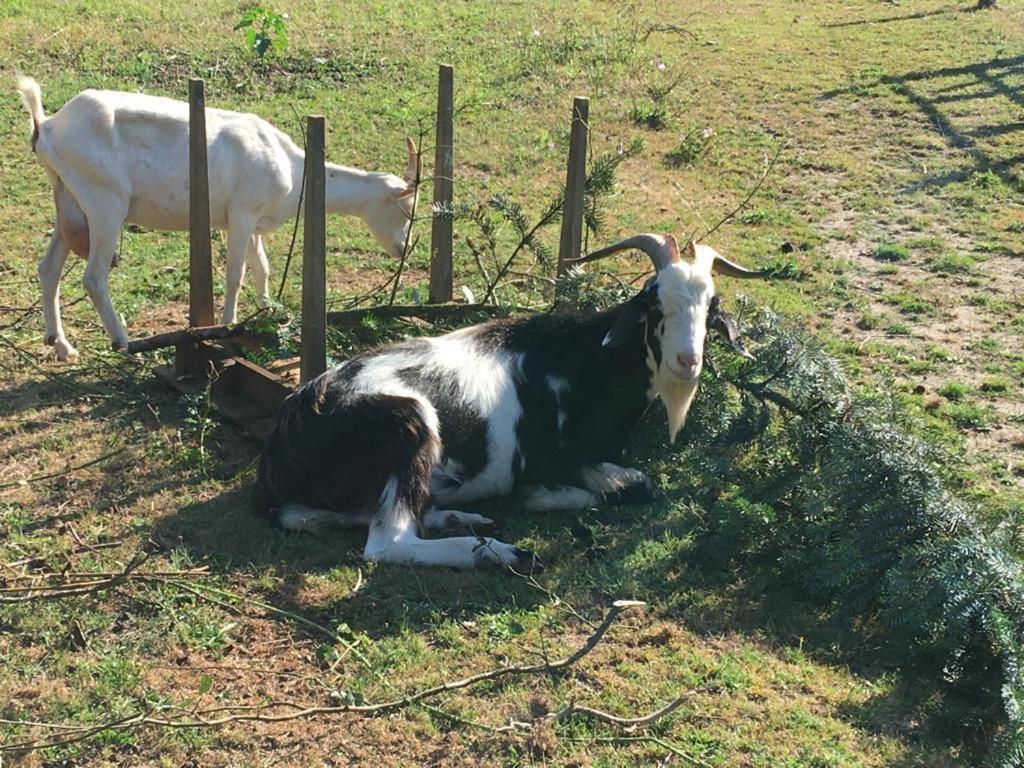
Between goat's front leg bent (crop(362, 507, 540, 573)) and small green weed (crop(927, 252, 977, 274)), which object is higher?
small green weed (crop(927, 252, 977, 274))

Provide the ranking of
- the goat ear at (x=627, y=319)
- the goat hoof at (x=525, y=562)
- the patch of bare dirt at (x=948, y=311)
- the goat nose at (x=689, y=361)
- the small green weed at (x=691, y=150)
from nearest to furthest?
the goat hoof at (x=525, y=562), the goat nose at (x=689, y=361), the goat ear at (x=627, y=319), the patch of bare dirt at (x=948, y=311), the small green weed at (x=691, y=150)

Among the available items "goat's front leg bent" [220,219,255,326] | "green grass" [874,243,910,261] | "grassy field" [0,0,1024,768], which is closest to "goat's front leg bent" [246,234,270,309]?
"goat's front leg bent" [220,219,255,326]

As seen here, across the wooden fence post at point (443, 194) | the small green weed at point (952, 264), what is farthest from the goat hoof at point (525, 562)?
the small green weed at point (952, 264)

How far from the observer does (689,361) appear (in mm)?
5168

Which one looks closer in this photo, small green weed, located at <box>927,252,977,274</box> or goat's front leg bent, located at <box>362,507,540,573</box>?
goat's front leg bent, located at <box>362,507,540,573</box>

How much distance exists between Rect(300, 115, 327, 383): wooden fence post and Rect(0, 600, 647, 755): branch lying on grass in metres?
2.16

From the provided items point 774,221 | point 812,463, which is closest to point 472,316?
point 812,463

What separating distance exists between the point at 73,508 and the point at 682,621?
277cm

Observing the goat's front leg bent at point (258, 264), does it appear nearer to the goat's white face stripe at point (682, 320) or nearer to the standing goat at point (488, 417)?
the standing goat at point (488, 417)

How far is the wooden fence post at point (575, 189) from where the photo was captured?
6672mm

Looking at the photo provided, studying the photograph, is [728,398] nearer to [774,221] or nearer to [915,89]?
[774,221]

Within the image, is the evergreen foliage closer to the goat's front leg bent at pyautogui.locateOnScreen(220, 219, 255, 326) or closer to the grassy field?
the grassy field

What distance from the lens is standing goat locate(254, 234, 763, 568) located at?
503 cm

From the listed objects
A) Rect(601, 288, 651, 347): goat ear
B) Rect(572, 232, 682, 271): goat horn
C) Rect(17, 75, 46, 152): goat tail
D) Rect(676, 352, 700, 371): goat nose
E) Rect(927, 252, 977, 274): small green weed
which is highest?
Rect(17, 75, 46, 152): goat tail
